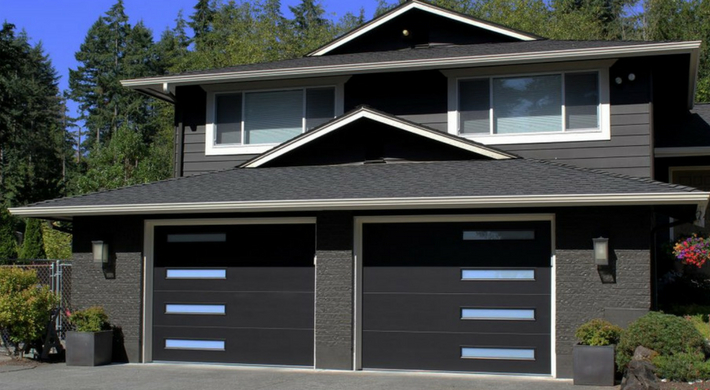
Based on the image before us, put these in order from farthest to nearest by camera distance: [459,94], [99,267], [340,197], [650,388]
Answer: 1. [459,94]
2. [99,267]
3. [340,197]
4. [650,388]

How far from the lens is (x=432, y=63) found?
47.9ft

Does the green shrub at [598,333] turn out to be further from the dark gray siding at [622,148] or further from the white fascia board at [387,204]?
the dark gray siding at [622,148]

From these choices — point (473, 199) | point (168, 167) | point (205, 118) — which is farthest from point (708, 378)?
point (168, 167)

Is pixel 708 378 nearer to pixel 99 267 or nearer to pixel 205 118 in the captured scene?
pixel 99 267

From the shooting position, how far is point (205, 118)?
53.9 feet

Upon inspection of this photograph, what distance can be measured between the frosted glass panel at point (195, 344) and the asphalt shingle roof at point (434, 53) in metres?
5.59

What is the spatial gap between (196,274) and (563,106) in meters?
7.19

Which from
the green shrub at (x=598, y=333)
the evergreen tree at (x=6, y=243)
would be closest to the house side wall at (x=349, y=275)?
the green shrub at (x=598, y=333)

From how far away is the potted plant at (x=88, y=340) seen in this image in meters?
13.0

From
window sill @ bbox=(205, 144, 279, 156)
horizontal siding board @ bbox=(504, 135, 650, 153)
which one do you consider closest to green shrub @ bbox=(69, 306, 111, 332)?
window sill @ bbox=(205, 144, 279, 156)

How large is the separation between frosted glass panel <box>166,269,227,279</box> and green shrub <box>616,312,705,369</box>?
21.3 ft

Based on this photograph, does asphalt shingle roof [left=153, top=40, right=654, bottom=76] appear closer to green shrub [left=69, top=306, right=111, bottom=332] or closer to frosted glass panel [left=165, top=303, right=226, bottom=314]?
frosted glass panel [left=165, top=303, right=226, bottom=314]

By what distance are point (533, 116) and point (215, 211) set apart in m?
6.06

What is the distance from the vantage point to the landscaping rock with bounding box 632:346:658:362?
33.1ft
